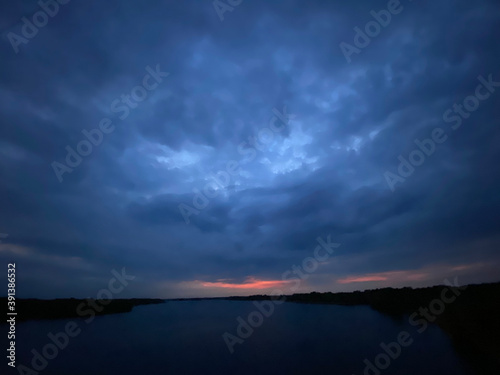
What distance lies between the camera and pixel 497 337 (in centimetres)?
2553

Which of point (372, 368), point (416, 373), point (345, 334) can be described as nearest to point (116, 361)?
point (372, 368)

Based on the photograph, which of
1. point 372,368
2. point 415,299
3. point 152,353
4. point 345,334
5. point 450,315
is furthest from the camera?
point 415,299

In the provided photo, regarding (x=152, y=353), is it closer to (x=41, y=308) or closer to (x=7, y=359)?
(x=7, y=359)

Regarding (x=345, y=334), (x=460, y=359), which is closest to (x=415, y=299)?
(x=345, y=334)

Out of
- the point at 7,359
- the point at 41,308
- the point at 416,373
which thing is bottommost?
the point at 416,373

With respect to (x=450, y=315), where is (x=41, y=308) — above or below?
above

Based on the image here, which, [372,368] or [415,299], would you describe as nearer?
[372,368]

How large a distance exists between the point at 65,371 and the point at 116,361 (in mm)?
4281

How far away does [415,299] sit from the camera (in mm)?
78250

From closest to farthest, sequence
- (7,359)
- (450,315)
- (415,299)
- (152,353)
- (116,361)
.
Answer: (7,359) → (116,361) → (152,353) → (450,315) → (415,299)

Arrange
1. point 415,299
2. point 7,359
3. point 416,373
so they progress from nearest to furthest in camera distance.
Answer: point 416,373
point 7,359
point 415,299

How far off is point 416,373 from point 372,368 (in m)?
3.02

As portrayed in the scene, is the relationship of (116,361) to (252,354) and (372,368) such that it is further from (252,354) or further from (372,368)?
(372,368)

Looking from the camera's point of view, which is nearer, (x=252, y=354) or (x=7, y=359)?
(x=7, y=359)
